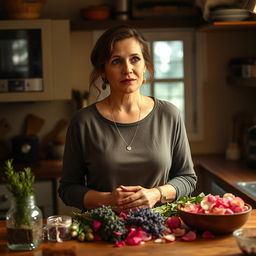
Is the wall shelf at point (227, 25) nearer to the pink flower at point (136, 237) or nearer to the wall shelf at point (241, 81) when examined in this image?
the wall shelf at point (241, 81)

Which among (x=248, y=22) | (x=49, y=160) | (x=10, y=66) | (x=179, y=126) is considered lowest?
(x=49, y=160)

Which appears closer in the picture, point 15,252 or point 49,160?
point 15,252

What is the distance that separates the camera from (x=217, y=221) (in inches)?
69.9

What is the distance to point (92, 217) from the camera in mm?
1848

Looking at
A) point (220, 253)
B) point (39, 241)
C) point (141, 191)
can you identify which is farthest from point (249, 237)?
point (39, 241)

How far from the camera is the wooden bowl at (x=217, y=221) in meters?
1.77

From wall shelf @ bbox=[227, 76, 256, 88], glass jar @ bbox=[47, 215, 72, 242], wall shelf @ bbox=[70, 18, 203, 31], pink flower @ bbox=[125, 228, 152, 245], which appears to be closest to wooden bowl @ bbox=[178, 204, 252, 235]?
pink flower @ bbox=[125, 228, 152, 245]

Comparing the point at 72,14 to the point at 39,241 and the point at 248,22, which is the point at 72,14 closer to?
the point at 248,22

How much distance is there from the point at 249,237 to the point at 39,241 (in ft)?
2.17

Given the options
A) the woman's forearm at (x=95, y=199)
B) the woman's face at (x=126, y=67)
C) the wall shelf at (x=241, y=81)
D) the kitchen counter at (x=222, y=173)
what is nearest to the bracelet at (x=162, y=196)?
the woman's forearm at (x=95, y=199)

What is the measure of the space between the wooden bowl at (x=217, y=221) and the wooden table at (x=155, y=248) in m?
0.04

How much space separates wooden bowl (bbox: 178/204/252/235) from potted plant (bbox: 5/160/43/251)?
49cm

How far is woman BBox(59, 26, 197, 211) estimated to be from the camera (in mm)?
2248

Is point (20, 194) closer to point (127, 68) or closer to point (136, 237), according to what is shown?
point (136, 237)
